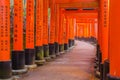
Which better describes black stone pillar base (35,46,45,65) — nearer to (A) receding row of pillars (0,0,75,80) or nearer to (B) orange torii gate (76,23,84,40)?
(A) receding row of pillars (0,0,75,80)

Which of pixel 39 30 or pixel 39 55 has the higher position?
pixel 39 30

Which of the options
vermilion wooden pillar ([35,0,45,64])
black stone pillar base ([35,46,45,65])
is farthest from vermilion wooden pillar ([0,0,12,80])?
black stone pillar base ([35,46,45,65])

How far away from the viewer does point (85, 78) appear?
40.6 ft

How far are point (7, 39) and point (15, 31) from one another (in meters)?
2.10

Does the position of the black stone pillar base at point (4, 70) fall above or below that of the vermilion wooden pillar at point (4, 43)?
below

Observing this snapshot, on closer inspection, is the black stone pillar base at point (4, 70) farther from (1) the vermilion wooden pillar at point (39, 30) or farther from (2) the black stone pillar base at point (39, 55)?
(2) the black stone pillar base at point (39, 55)

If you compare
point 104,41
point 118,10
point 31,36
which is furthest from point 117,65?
point 31,36

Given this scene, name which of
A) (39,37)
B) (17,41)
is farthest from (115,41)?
(39,37)

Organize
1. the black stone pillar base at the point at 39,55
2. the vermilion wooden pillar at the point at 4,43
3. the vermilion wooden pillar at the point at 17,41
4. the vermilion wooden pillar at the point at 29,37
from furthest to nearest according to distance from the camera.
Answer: the black stone pillar base at the point at 39,55 → the vermilion wooden pillar at the point at 29,37 → the vermilion wooden pillar at the point at 17,41 → the vermilion wooden pillar at the point at 4,43

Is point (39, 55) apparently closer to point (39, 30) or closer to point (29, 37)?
point (39, 30)

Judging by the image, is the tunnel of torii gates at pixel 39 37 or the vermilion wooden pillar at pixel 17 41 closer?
the tunnel of torii gates at pixel 39 37

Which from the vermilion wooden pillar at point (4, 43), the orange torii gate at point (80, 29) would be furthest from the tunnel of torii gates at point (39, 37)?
the orange torii gate at point (80, 29)

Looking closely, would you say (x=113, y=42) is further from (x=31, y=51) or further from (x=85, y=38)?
(x=85, y=38)

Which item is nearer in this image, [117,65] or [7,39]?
[117,65]
